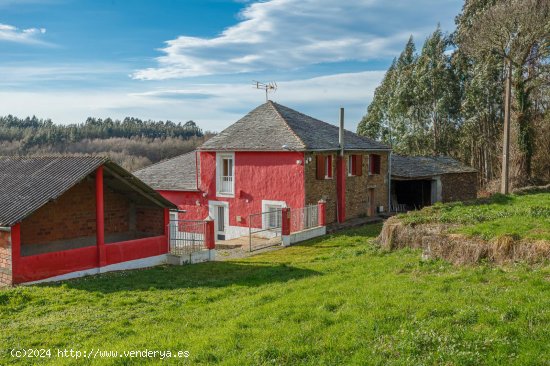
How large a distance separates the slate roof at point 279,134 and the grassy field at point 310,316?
1107cm

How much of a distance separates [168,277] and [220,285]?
84.4 inches

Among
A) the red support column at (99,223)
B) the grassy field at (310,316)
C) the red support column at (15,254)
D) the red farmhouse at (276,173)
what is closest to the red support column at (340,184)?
the red farmhouse at (276,173)

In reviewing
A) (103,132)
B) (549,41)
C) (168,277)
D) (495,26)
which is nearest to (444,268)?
(168,277)

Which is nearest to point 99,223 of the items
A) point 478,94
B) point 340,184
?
point 340,184

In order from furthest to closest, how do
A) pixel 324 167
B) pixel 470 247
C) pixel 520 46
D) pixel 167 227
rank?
pixel 520 46
pixel 324 167
pixel 167 227
pixel 470 247

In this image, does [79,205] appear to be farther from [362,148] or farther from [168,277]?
[362,148]

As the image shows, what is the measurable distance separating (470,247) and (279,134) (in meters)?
14.3

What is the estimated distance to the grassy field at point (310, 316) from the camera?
245 inches

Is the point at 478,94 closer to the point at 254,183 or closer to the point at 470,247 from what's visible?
the point at 254,183

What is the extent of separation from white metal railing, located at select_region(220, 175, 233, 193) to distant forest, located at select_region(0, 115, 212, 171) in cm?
5097

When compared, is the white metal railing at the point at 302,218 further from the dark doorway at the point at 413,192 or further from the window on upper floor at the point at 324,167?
the dark doorway at the point at 413,192

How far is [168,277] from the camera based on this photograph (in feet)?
43.5

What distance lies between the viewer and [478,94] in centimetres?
3906

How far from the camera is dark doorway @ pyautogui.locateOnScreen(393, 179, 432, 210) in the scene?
3073cm
